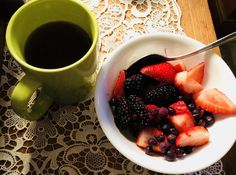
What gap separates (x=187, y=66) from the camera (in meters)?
0.68

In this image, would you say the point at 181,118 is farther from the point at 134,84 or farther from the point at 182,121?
the point at 134,84

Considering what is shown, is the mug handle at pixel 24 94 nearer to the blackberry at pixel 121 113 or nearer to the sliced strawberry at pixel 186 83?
the blackberry at pixel 121 113

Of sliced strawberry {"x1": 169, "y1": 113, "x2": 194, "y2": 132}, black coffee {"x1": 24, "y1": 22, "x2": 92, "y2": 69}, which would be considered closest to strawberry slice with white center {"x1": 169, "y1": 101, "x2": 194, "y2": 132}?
sliced strawberry {"x1": 169, "y1": 113, "x2": 194, "y2": 132}

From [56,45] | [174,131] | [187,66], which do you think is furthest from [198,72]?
[56,45]

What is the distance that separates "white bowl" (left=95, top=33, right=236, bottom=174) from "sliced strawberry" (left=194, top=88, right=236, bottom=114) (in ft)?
0.05

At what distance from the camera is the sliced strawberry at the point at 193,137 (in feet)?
1.88

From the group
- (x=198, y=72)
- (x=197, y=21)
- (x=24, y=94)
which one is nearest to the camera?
(x=24, y=94)

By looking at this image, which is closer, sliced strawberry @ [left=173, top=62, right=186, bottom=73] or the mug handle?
the mug handle

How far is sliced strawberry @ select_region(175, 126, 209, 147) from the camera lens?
0.57 meters

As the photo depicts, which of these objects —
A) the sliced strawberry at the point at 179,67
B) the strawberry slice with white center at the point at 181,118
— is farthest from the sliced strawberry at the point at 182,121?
the sliced strawberry at the point at 179,67

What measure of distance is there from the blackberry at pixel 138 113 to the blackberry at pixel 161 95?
0.03 m

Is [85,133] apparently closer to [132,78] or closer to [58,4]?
[132,78]

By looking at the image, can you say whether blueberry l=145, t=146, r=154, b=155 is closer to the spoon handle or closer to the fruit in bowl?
the fruit in bowl

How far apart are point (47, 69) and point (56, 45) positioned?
9cm
